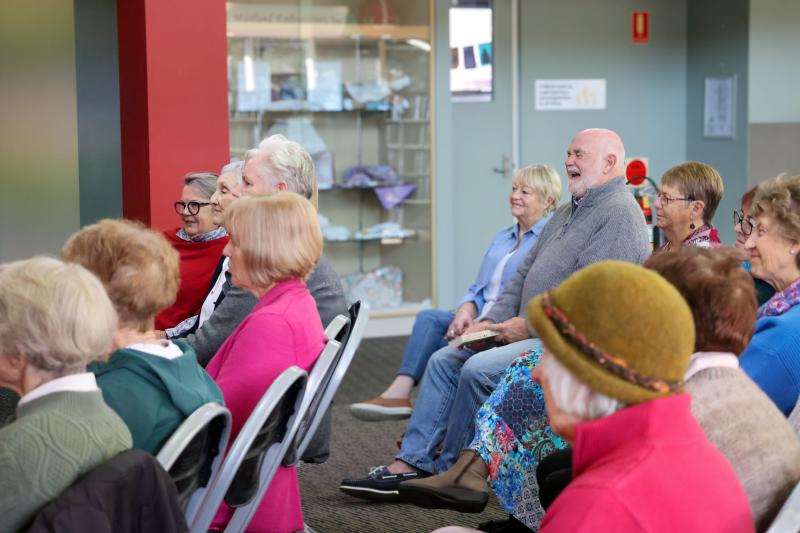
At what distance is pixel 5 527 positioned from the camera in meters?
1.58

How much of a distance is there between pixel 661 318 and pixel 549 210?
3237mm

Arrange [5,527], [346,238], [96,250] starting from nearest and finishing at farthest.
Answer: [5,527]
[96,250]
[346,238]

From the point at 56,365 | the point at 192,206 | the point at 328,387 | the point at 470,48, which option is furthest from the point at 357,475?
the point at 470,48

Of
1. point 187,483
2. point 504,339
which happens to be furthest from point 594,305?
point 504,339

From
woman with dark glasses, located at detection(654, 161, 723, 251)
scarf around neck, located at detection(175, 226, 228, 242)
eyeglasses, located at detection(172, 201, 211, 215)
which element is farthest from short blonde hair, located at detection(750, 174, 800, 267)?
eyeglasses, located at detection(172, 201, 211, 215)

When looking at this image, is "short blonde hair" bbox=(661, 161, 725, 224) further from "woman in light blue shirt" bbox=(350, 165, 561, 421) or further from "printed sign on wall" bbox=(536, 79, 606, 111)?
"printed sign on wall" bbox=(536, 79, 606, 111)

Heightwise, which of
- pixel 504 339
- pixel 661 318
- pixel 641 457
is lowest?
pixel 504 339

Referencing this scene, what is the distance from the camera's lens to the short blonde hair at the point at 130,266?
2154 millimetres

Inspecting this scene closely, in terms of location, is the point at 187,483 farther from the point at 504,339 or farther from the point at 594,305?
the point at 504,339

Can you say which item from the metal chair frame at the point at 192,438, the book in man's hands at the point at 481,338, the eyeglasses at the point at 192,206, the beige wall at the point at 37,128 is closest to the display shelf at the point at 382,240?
the beige wall at the point at 37,128

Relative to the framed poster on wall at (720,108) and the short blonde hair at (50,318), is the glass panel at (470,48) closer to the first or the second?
the framed poster on wall at (720,108)

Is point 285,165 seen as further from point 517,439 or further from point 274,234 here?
point 517,439

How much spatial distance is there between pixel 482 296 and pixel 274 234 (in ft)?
6.98

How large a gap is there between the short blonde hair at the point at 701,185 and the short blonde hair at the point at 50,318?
295cm
